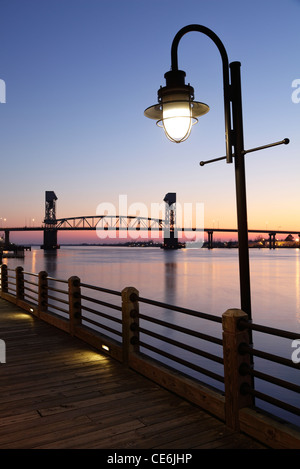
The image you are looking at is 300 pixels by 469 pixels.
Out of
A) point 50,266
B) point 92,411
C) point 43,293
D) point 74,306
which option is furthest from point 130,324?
point 50,266

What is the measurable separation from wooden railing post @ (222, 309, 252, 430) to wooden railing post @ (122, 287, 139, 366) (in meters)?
2.31

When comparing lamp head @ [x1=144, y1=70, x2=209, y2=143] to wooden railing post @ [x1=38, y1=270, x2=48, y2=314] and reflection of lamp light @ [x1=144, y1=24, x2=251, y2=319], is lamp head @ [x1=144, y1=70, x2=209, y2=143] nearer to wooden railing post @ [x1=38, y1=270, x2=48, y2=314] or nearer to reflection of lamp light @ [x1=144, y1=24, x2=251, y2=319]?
reflection of lamp light @ [x1=144, y1=24, x2=251, y2=319]

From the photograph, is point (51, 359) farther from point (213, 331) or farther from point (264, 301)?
point (264, 301)

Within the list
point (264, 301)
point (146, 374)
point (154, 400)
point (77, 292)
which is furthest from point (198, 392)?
point (264, 301)

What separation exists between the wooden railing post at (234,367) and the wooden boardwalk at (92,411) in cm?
22

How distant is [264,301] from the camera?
31312 millimetres

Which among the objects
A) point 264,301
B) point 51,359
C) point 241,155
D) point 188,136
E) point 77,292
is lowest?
point 264,301

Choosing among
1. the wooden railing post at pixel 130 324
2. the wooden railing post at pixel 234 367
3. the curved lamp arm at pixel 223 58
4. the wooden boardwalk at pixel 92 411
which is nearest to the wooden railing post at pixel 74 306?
the wooden boardwalk at pixel 92 411

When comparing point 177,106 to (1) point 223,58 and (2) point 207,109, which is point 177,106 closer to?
(2) point 207,109

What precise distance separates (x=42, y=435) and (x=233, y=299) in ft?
98.0

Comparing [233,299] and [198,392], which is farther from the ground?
[198,392]

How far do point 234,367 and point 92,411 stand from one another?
6.32 feet

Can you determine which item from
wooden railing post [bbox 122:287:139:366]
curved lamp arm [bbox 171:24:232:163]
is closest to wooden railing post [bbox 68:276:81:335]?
wooden railing post [bbox 122:287:139:366]

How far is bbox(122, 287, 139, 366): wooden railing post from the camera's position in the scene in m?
6.31
